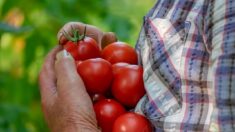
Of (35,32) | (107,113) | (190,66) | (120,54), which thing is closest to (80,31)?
(120,54)

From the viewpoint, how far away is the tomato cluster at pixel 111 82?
1149mm

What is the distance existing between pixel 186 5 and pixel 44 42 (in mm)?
991

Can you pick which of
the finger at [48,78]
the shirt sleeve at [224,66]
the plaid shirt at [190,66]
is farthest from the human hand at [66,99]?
the shirt sleeve at [224,66]

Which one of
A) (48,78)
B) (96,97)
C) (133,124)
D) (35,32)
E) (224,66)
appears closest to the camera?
(224,66)

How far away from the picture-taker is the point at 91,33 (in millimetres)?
1357

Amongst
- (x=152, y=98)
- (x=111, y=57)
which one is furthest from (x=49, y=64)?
(x=152, y=98)

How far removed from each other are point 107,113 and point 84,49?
15cm

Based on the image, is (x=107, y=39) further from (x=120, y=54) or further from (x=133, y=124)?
(x=133, y=124)

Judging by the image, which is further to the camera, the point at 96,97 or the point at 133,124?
the point at 96,97

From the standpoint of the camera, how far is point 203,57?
99 centimetres

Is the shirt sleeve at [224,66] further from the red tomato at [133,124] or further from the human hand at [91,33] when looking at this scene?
the human hand at [91,33]

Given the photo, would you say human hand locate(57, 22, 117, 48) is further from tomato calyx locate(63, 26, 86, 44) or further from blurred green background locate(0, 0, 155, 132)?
blurred green background locate(0, 0, 155, 132)

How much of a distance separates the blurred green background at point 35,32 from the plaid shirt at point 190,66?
0.85m

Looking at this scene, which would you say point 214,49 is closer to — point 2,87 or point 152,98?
point 152,98
